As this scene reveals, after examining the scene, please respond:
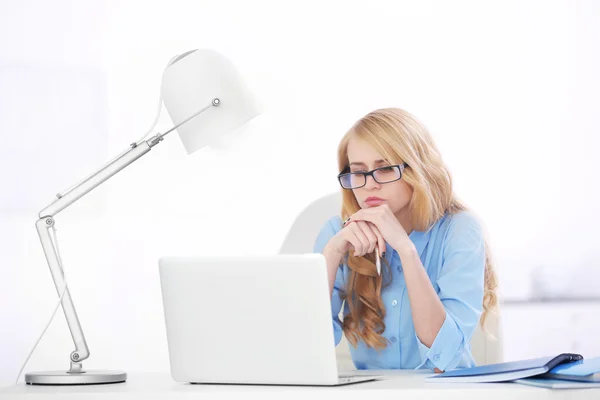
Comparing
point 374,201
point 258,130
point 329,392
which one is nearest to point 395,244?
point 374,201

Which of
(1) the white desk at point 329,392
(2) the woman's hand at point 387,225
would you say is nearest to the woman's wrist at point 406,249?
(2) the woman's hand at point 387,225

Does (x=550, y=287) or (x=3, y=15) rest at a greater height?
(x=3, y=15)

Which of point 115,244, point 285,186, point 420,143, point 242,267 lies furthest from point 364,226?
point 115,244

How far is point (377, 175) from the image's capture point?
196 centimetres

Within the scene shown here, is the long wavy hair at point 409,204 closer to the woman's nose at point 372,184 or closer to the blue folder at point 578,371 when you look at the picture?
the woman's nose at point 372,184

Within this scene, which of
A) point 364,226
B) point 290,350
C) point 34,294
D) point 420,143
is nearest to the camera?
point 290,350

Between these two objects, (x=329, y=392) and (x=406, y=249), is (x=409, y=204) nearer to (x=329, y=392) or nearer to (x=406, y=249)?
(x=406, y=249)

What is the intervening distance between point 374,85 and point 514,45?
0.64 meters

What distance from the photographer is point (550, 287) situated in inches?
131

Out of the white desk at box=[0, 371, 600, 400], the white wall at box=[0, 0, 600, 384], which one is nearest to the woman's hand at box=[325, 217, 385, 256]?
the white desk at box=[0, 371, 600, 400]

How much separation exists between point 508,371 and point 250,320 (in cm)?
42

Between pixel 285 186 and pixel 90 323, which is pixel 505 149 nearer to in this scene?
pixel 285 186

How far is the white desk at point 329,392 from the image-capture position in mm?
1121

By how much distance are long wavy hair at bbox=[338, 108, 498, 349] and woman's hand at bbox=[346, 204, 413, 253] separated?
0.17 meters
